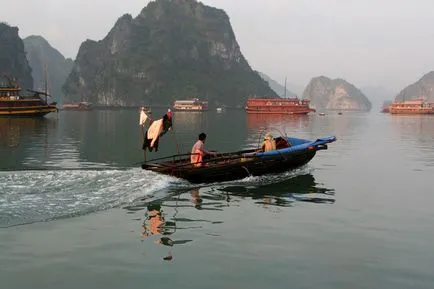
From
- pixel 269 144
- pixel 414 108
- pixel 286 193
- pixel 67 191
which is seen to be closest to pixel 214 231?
pixel 286 193

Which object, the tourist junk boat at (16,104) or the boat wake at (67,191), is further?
the tourist junk boat at (16,104)

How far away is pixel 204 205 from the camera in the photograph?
→ 56.4 feet

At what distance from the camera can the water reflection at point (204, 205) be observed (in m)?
13.2

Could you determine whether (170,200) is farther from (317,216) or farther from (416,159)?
(416,159)

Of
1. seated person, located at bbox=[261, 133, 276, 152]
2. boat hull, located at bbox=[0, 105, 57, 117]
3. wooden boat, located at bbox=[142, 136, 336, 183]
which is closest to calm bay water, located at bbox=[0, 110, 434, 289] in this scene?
wooden boat, located at bbox=[142, 136, 336, 183]

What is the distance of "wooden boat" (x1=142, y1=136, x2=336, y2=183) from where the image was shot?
67.1 ft

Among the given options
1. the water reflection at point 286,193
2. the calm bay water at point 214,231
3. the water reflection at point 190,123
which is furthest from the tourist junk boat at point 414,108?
the water reflection at point 286,193

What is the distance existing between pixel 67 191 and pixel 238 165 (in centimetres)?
812

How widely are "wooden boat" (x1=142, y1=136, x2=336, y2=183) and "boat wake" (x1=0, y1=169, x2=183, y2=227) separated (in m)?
0.60

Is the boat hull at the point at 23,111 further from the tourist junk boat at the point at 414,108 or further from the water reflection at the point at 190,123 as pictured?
the tourist junk boat at the point at 414,108

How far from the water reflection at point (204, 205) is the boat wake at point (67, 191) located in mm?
1120

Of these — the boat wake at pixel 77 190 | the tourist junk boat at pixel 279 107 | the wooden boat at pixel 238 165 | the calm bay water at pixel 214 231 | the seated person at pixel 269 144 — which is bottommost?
the calm bay water at pixel 214 231

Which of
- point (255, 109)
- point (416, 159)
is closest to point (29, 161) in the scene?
point (416, 159)

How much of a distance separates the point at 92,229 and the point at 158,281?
14.5ft
